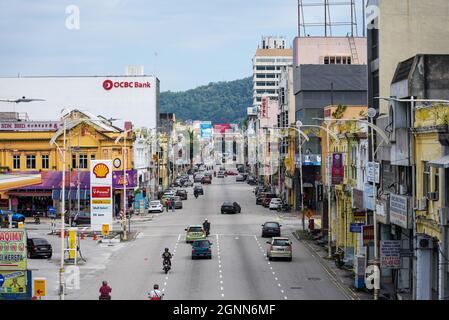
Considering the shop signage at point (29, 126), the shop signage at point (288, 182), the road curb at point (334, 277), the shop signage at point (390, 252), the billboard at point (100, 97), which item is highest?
the billboard at point (100, 97)

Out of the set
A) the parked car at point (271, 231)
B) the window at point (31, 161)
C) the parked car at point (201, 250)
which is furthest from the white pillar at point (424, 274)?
the window at point (31, 161)

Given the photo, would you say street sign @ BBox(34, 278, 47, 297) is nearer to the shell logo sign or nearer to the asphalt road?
the asphalt road

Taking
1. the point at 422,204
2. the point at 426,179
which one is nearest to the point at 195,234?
the point at 426,179

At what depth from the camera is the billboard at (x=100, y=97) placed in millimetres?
153500

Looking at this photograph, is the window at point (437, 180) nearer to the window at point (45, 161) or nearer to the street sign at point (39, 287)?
the street sign at point (39, 287)

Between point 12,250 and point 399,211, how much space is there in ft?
55.4

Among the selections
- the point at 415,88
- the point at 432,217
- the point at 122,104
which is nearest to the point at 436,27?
the point at 415,88

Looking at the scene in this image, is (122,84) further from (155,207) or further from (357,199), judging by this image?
(357,199)

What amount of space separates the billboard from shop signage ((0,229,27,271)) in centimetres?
11371

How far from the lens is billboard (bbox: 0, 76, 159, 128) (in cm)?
15350

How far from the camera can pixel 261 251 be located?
6456cm

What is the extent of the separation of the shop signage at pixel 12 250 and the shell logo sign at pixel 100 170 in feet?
91.1

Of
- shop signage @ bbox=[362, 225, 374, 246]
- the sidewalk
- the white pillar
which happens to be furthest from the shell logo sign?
the white pillar

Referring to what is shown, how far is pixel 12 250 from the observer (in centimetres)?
3828
